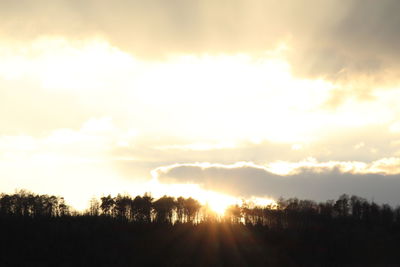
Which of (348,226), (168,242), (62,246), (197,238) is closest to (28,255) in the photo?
(62,246)

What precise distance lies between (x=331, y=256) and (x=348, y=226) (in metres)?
74.2

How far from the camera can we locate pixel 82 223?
527ft

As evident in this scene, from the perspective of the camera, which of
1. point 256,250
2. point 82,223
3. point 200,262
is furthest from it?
point 82,223

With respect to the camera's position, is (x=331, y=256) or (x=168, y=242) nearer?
(x=331, y=256)

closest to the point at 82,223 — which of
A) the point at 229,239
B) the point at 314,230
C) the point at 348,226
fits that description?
the point at 229,239

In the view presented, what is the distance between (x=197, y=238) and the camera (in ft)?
493

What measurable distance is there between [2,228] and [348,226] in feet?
457

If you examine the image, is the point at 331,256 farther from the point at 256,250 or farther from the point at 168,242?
the point at 168,242

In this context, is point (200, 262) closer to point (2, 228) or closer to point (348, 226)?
point (2, 228)

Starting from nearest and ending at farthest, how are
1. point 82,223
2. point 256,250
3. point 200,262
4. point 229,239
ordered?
1. point 200,262
2. point 256,250
3. point 229,239
4. point 82,223

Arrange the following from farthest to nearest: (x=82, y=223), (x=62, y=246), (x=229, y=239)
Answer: (x=82, y=223), (x=229, y=239), (x=62, y=246)

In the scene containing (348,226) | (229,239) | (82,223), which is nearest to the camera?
(229,239)

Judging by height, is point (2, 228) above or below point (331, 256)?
above

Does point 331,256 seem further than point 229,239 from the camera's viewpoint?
No
